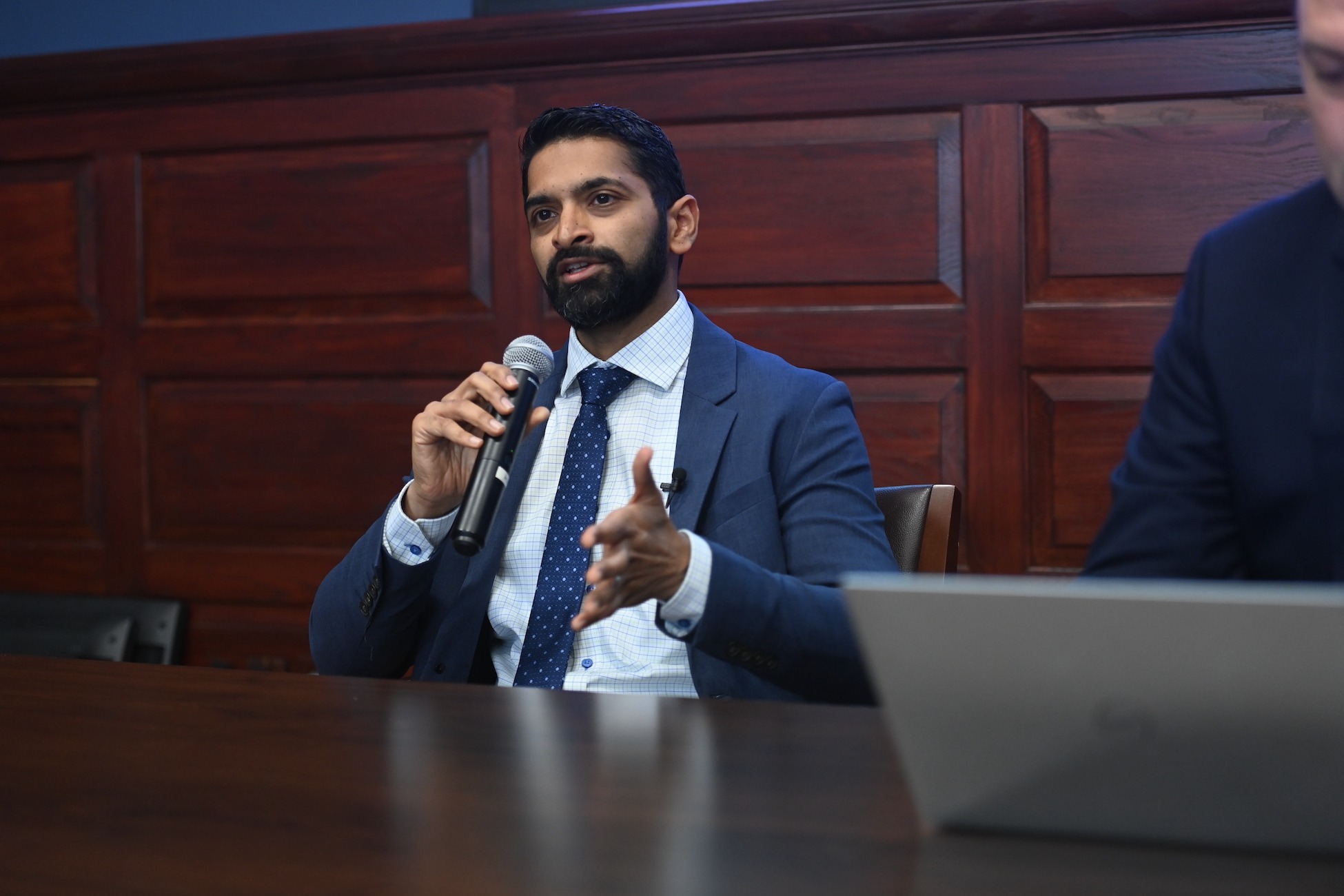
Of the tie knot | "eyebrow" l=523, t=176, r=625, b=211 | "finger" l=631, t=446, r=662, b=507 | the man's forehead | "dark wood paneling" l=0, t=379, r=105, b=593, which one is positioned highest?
the man's forehead

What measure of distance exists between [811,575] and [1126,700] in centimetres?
94

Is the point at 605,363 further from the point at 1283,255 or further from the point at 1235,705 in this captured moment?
the point at 1235,705

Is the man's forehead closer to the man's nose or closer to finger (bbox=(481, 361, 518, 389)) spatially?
the man's nose

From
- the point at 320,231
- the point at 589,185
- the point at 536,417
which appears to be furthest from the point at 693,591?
the point at 320,231

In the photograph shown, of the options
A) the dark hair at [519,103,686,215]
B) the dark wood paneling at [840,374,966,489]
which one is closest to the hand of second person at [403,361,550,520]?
the dark hair at [519,103,686,215]

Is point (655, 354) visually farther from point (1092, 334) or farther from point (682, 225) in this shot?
point (1092, 334)

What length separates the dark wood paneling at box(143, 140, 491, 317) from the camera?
117 inches

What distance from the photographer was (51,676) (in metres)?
1.18

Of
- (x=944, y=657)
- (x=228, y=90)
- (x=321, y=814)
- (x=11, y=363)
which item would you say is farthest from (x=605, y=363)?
(x=11, y=363)

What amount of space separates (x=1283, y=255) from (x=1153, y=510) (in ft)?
0.92

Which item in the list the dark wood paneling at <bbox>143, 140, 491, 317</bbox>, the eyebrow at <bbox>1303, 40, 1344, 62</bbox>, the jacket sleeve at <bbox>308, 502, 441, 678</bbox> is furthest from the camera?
the dark wood paneling at <bbox>143, 140, 491, 317</bbox>

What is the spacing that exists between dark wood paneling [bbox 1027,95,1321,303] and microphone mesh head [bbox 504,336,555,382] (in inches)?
57.9

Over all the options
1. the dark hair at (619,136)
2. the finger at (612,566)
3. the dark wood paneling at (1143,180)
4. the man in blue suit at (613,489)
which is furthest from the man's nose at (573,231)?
the dark wood paneling at (1143,180)

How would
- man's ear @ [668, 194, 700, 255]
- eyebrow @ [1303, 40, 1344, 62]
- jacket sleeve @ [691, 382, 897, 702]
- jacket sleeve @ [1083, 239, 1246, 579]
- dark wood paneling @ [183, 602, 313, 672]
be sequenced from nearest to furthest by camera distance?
eyebrow @ [1303, 40, 1344, 62]
jacket sleeve @ [1083, 239, 1246, 579]
jacket sleeve @ [691, 382, 897, 702]
man's ear @ [668, 194, 700, 255]
dark wood paneling @ [183, 602, 313, 672]
